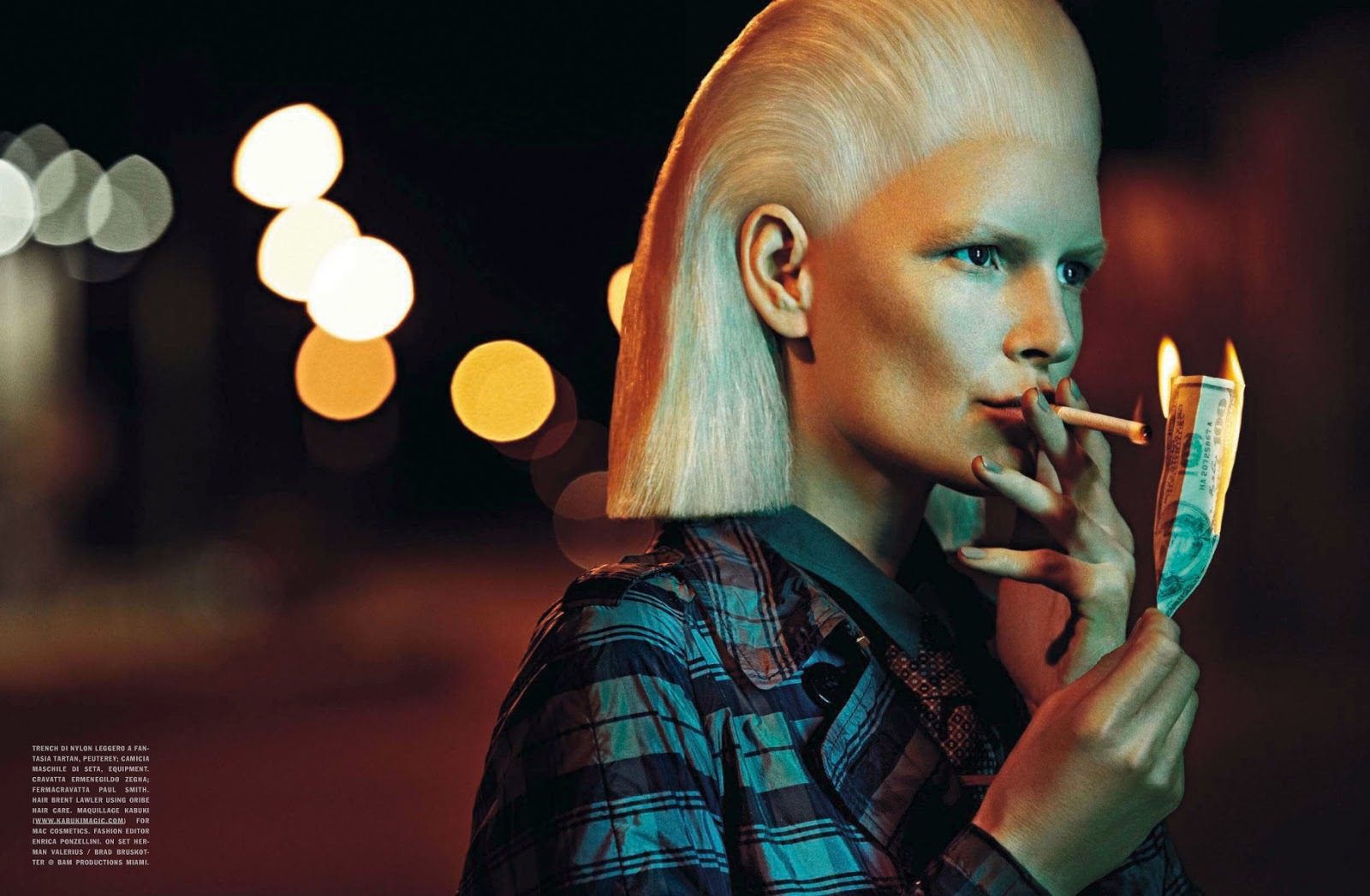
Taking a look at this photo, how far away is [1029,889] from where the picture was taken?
1.34m

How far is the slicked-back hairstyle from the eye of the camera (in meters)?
1.59

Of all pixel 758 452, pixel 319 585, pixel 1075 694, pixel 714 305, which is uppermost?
pixel 319 585

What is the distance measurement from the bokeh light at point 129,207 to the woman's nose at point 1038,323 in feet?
32.2

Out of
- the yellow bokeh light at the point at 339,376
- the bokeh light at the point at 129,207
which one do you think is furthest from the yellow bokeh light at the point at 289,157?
the yellow bokeh light at the point at 339,376

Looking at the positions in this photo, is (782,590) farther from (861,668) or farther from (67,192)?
(67,192)

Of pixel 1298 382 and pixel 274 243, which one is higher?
pixel 274 243

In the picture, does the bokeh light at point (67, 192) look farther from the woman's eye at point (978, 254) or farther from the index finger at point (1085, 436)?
the index finger at point (1085, 436)

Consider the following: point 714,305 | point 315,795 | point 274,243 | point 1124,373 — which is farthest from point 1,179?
point 714,305

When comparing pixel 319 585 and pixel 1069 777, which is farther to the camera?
pixel 319 585

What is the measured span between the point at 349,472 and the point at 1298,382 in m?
15.1

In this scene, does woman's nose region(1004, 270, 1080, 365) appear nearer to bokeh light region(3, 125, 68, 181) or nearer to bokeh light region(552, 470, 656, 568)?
bokeh light region(552, 470, 656, 568)

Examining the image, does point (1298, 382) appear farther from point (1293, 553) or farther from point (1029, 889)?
point (1029, 889)

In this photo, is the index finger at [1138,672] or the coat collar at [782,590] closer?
the index finger at [1138,672]

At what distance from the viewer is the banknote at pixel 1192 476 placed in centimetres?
141
